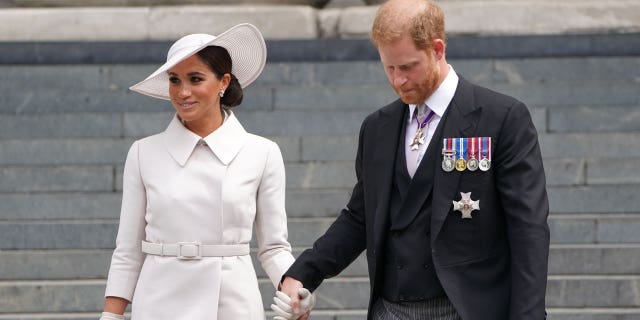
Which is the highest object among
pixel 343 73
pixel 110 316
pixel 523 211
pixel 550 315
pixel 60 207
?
pixel 343 73

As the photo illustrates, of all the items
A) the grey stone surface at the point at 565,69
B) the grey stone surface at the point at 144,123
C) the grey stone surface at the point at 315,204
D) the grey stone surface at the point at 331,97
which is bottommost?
the grey stone surface at the point at 315,204

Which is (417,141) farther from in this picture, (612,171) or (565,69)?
(565,69)

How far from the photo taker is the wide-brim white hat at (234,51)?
15.0 ft

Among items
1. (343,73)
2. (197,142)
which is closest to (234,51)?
(197,142)

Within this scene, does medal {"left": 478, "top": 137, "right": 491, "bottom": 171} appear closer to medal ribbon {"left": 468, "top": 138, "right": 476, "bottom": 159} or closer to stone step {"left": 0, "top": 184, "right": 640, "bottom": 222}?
medal ribbon {"left": 468, "top": 138, "right": 476, "bottom": 159}

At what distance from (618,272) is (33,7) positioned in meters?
6.67

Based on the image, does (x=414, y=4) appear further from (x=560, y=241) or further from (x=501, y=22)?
(x=501, y=22)

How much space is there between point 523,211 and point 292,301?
Result: 0.86 meters

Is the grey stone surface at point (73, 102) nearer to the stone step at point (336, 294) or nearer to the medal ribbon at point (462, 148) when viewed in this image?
the stone step at point (336, 294)

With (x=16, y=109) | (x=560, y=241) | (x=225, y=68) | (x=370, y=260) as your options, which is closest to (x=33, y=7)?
(x=16, y=109)

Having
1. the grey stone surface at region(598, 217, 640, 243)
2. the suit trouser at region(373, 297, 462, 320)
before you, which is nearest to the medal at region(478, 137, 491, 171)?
the suit trouser at region(373, 297, 462, 320)

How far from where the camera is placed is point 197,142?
4.65 m

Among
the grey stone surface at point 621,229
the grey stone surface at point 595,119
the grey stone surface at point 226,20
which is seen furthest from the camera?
the grey stone surface at point 226,20

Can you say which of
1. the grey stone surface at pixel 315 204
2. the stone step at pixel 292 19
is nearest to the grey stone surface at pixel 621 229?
the grey stone surface at pixel 315 204
